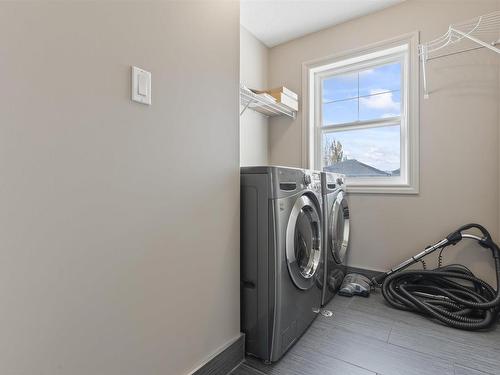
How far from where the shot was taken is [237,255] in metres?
1.32

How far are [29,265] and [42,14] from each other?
615 mm

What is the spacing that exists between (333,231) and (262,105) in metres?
1.37

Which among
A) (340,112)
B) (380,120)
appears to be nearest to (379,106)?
(380,120)

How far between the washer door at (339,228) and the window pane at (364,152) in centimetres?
46

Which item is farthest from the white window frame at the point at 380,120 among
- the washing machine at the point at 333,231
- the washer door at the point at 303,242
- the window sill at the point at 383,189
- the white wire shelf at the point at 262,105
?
the washer door at the point at 303,242

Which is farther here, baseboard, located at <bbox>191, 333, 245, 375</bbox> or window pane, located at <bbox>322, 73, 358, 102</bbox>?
window pane, located at <bbox>322, 73, 358, 102</bbox>

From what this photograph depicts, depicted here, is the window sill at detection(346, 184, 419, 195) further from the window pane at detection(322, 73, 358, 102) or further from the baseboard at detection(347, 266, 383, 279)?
the window pane at detection(322, 73, 358, 102)

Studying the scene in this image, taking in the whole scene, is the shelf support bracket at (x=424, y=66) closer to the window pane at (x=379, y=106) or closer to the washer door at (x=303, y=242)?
the window pane at (x=379, y=106)

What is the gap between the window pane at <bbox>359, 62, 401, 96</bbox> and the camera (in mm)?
2438

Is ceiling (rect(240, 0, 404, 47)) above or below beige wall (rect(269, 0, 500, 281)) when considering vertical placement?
above

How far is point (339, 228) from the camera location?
2201 mm

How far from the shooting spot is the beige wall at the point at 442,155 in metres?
1.93

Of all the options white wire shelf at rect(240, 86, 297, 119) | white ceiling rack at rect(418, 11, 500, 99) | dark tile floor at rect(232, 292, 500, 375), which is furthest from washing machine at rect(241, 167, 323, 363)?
white ceiling rack at rect(418, 11, 500, 99)

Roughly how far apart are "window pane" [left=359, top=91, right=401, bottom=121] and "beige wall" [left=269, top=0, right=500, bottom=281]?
11.3 inches
